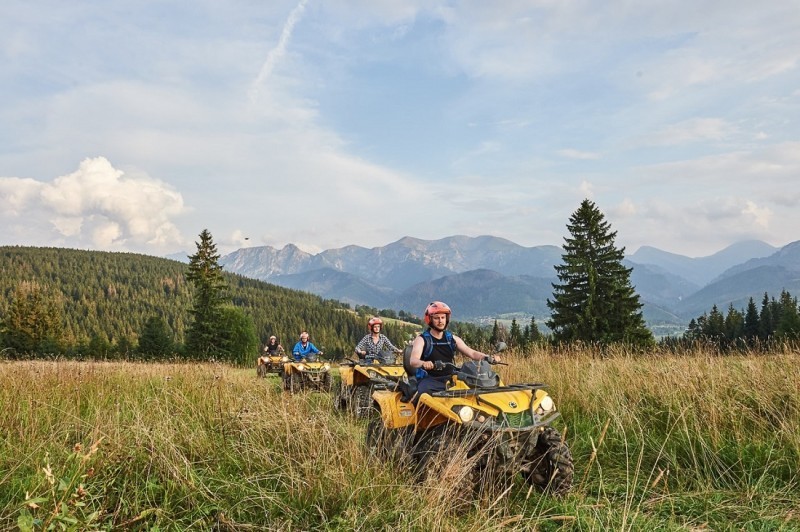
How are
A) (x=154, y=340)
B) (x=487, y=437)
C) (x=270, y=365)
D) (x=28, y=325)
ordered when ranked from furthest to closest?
(x=154, y=340), (x=28, y=325), (x=270, y=365), (x=487, y=437)

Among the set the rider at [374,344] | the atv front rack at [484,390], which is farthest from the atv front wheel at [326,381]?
the atv front rack at [484,390]

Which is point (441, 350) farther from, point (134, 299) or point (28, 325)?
point (134, 299)

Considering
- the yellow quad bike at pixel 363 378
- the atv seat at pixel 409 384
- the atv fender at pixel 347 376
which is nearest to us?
the atv seat at pixel 409 384

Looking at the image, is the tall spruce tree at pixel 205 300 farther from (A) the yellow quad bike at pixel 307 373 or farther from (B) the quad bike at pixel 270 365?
(A) the yellow quad bike at pixel 307 373

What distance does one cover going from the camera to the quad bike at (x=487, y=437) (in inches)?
173

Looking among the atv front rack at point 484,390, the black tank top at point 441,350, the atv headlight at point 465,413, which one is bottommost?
the atv headlight at point 465,413

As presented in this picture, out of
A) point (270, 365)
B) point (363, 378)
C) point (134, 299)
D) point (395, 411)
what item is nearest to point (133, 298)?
point (134, 299)

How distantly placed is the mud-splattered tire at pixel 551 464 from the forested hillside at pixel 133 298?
4480 inches

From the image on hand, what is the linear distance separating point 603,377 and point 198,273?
4451cm

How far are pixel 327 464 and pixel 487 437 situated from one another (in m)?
1.41

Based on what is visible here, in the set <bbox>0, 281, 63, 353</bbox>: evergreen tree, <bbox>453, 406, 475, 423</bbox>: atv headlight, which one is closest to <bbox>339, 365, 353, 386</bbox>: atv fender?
<bbox>453, 406, 475, 423</bbox>: atv headlight

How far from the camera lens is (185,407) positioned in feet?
19.2

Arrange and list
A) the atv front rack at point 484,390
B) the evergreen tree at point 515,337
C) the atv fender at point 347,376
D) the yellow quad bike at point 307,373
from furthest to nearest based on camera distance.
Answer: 1. the yellow quad bike at point 307,373
2. the evergreen tree at point 515,337
3. the atv fender at point 347,376
4. the atv front rack at point 484,390

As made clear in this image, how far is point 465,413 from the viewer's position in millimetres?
4578
